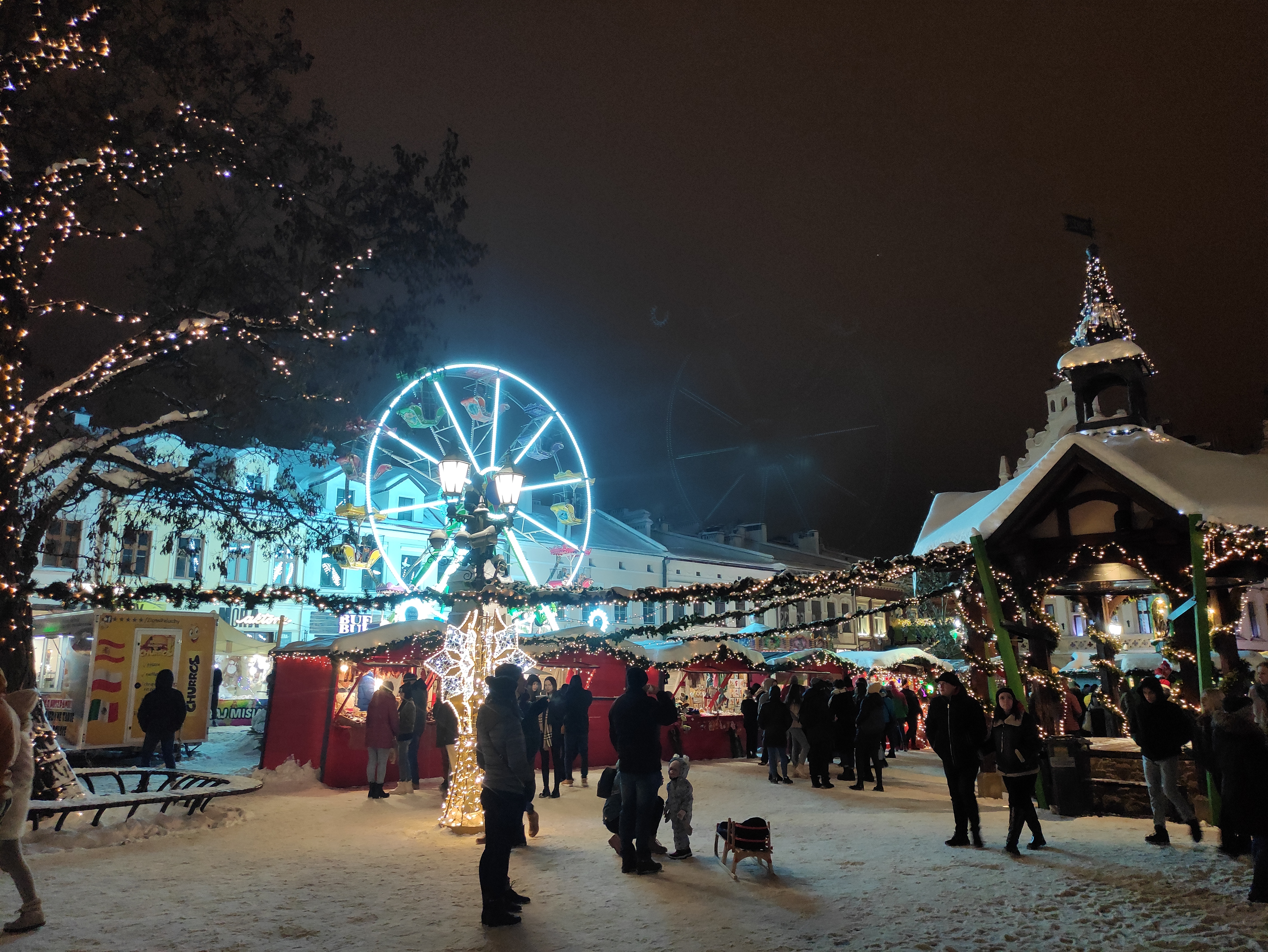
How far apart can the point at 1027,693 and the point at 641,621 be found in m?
28.1

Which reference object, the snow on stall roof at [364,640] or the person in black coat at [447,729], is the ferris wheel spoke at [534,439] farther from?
the person in black coat at [447,729]

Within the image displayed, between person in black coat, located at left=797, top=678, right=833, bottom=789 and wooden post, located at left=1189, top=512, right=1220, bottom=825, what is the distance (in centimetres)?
554

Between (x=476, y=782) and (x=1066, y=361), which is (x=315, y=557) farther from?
(x=1066, y=361)

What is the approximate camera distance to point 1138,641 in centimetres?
3562

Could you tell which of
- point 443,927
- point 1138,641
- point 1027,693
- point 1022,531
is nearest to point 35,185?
point 443,927

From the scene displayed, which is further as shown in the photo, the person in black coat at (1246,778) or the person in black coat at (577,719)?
the person in black coat at (577,719)

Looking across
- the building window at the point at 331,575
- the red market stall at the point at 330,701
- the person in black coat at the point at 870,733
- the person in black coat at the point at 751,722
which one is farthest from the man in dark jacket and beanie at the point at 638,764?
the building window at the point at 331,575

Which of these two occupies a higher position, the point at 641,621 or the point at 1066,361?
the point at 1066,361

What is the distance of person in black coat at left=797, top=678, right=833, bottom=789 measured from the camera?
13.9m

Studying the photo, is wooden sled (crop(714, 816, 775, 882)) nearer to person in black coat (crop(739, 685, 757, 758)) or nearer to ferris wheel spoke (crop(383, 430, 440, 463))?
person in black coat (crop(739, 685, 757, 758))

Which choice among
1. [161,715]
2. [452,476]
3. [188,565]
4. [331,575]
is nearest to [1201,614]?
[452,476]

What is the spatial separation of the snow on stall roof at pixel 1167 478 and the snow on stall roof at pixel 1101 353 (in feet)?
4.41

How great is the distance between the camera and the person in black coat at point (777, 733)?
14.6 m

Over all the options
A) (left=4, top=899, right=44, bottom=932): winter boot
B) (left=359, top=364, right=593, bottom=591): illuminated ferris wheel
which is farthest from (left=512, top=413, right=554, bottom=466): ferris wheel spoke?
(left=4, top=899, right=44, bottom=932): winter boot
